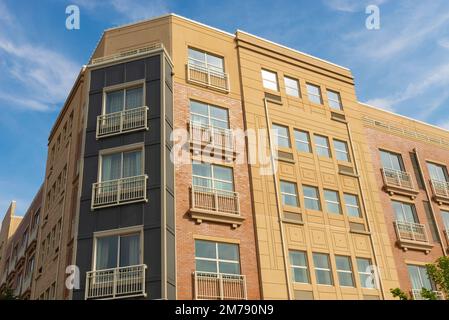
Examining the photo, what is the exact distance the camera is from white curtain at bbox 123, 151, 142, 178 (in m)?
23.4

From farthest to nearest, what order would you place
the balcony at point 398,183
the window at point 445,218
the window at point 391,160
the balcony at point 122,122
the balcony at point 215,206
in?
the window at point 445,218
the window at point 391,160
the balcony at point 398,183
the balcony at point 122,122
the balcony at point 215,206

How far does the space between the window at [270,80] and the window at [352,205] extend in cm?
772

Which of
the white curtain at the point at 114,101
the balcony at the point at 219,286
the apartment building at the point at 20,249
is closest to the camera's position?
the balcony at the point at 219,286

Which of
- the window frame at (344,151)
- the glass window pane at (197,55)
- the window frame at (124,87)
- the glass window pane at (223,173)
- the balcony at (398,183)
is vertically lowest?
the glass window pane at (223,173)

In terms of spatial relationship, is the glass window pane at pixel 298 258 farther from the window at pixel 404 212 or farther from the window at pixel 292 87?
the window at pixel 292 87

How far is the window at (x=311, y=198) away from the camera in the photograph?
89.6ft

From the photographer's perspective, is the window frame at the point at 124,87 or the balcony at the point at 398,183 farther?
the balcony at the point at 398,183

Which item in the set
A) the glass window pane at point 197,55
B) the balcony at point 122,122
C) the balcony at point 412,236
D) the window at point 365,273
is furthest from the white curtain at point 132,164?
the balcony at point 412,236

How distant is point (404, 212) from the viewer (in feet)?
103

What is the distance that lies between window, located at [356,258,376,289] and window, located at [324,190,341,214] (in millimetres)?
2961

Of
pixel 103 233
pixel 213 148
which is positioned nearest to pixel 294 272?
pixel 213 148

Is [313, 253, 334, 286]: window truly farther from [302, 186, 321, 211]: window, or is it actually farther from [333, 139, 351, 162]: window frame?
[333, 139, 351, 162]: window frame

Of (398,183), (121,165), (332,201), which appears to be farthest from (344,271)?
(121,165)

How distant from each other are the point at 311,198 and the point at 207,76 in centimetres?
894
